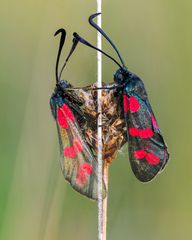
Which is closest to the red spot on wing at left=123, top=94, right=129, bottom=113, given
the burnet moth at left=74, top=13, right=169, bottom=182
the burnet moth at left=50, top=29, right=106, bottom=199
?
the burnet moth at left=74, top=13, right=169, bottom=182

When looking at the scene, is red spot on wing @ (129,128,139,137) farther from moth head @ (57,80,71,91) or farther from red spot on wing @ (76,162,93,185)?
moth head @ (57,80,71,91)

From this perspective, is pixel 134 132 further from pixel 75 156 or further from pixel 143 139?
pixel 75 156

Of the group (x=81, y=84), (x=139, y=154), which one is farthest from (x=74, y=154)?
(x=81, y=84)

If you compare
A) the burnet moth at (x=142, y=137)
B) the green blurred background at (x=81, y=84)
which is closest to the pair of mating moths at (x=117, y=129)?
the burnet moth at (x=142, y=137)

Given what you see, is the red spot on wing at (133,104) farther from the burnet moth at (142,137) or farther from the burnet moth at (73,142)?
the burnet moth at (73,142)

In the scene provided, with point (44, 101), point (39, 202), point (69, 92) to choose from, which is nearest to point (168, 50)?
point (44, 101)
